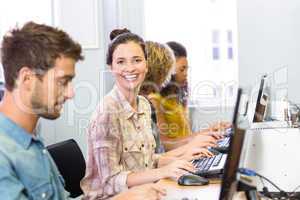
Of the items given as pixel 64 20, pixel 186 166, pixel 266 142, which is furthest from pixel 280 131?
pixel 64 20

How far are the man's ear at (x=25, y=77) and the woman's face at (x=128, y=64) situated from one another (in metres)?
0.73

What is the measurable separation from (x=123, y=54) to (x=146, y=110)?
31cm

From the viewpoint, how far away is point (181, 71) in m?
2.66

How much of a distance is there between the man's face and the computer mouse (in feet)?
1.87

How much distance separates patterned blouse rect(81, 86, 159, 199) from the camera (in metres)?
1.62

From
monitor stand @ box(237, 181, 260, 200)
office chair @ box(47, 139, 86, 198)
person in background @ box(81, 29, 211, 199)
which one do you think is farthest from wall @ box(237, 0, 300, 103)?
monitor stand @ box(237, 181, 260, 200)

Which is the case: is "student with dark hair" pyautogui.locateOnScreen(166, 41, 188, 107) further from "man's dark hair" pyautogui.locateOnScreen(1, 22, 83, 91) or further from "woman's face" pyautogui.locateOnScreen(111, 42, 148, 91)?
"man's dark hair" pyautogui.locateOnScreen(1, 22, 83, 91)

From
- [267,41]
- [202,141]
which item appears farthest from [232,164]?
[267,41]

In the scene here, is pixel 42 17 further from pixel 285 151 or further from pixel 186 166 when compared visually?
pixel 285 151

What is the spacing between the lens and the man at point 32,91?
1.10 meters

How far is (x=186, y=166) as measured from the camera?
1.64 metres

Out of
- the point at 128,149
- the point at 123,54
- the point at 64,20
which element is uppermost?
the point at 64,20

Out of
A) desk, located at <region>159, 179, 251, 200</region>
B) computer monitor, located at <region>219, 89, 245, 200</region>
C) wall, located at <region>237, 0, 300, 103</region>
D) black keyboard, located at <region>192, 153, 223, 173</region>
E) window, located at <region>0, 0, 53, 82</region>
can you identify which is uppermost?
window, located at <region>0, 0, 53, 82</region>

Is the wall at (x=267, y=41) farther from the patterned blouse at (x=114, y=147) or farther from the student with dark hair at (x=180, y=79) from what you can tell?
the patterned blouse at (x=114, y=147)
